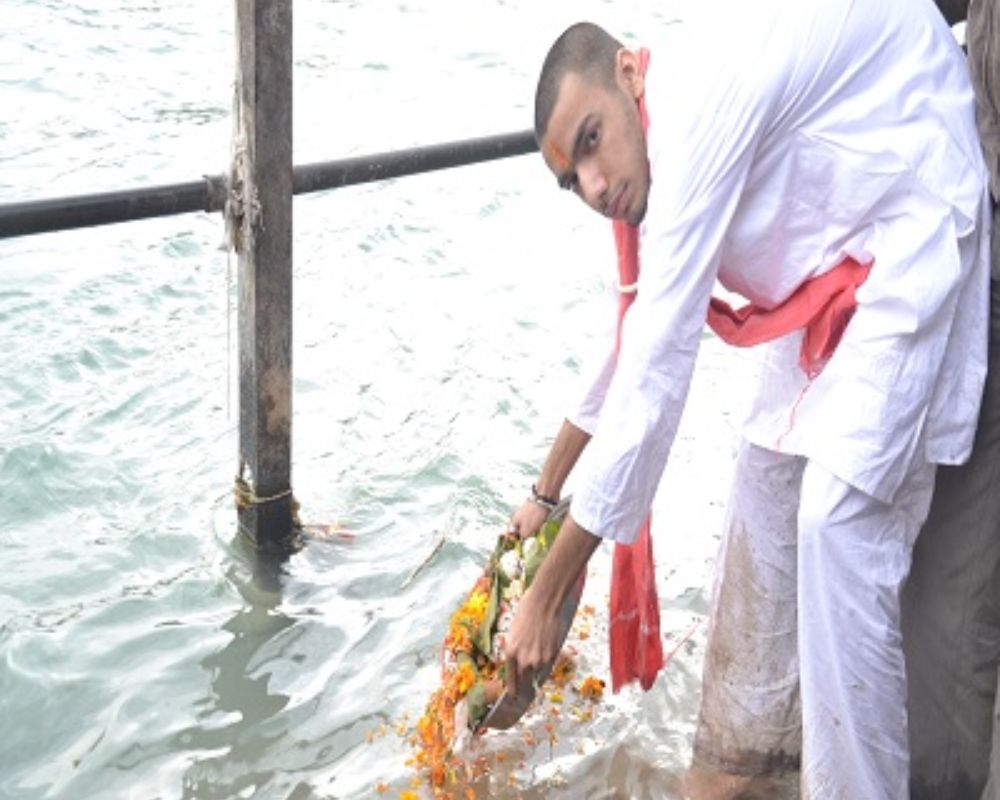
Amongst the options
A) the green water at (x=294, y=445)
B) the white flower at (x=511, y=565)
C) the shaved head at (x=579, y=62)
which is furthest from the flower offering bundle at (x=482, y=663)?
the shaved head at (x=579, y=62)

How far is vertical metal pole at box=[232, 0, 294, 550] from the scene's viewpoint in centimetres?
457

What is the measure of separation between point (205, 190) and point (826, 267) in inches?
81.9

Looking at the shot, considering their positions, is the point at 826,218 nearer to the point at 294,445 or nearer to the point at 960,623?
the point at 960,623

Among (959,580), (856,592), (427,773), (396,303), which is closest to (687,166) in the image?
(856,592)

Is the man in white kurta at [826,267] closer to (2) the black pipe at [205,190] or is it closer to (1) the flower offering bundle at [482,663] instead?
(1) the flower offering bundle at [482,663]

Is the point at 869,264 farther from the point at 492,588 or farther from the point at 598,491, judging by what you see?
the point at 492,588

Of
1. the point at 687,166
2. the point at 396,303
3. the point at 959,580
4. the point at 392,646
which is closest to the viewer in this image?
the point at 687,166

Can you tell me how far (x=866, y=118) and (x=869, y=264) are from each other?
0.29m

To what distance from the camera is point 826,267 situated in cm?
329

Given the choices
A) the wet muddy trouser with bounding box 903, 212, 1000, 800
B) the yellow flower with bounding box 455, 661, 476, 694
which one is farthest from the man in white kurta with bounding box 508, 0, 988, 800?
the yellow flower with bounding box 455, 661, 476, 694

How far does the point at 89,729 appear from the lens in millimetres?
4812

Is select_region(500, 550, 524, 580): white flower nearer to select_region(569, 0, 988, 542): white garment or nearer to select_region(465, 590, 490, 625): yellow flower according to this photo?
select_region(465, 590, 490, 625): yellow flower

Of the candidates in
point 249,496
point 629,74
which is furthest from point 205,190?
point 629,74

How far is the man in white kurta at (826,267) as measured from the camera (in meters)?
3.10
